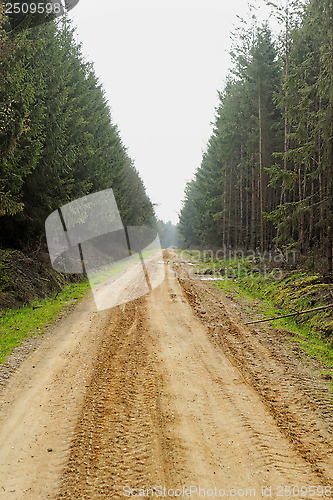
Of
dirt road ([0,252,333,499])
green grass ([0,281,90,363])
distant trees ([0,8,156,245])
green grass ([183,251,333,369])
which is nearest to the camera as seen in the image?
dirt road ([0,252,333,499])

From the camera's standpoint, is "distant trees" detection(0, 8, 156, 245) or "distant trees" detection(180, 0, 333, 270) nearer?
"distant trees" detection(0, 8, 156, 245)

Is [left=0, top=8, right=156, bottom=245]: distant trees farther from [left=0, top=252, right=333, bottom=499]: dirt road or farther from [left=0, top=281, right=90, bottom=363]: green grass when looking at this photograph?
[left=0, top=252, right=333, bottom=499]: dirt road

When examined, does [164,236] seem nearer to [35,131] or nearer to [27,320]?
[35,131]

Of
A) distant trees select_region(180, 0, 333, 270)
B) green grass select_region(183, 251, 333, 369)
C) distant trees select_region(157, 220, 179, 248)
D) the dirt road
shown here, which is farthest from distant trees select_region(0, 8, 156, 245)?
distant trees select_region(157, 220, 179, 248)

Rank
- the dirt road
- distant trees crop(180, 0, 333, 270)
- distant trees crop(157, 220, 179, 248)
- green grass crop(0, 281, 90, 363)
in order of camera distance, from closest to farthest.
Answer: the dirt road < green grass crop(0, 281, 90, 363) < distant trees crop(180, 0, 333, 270) < distant trees crop(157, 220, 179, 248)

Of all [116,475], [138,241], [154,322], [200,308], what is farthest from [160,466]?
[138,241]

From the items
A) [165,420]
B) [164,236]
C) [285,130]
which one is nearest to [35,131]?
[165,420]

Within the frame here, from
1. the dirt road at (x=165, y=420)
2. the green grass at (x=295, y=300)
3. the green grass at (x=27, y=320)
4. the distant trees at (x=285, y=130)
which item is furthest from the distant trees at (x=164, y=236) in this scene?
the dirt road at (x=165, y=420)

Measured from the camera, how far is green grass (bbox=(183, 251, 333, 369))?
761 centimetres

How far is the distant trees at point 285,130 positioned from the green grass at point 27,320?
922cm

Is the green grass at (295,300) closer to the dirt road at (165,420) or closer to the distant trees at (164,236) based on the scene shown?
the dirt road at (165,420)

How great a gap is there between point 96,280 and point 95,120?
38.3ft

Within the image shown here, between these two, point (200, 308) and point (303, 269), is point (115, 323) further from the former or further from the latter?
point (303, 269)

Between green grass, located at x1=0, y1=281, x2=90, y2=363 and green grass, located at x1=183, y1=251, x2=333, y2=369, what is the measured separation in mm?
6659
